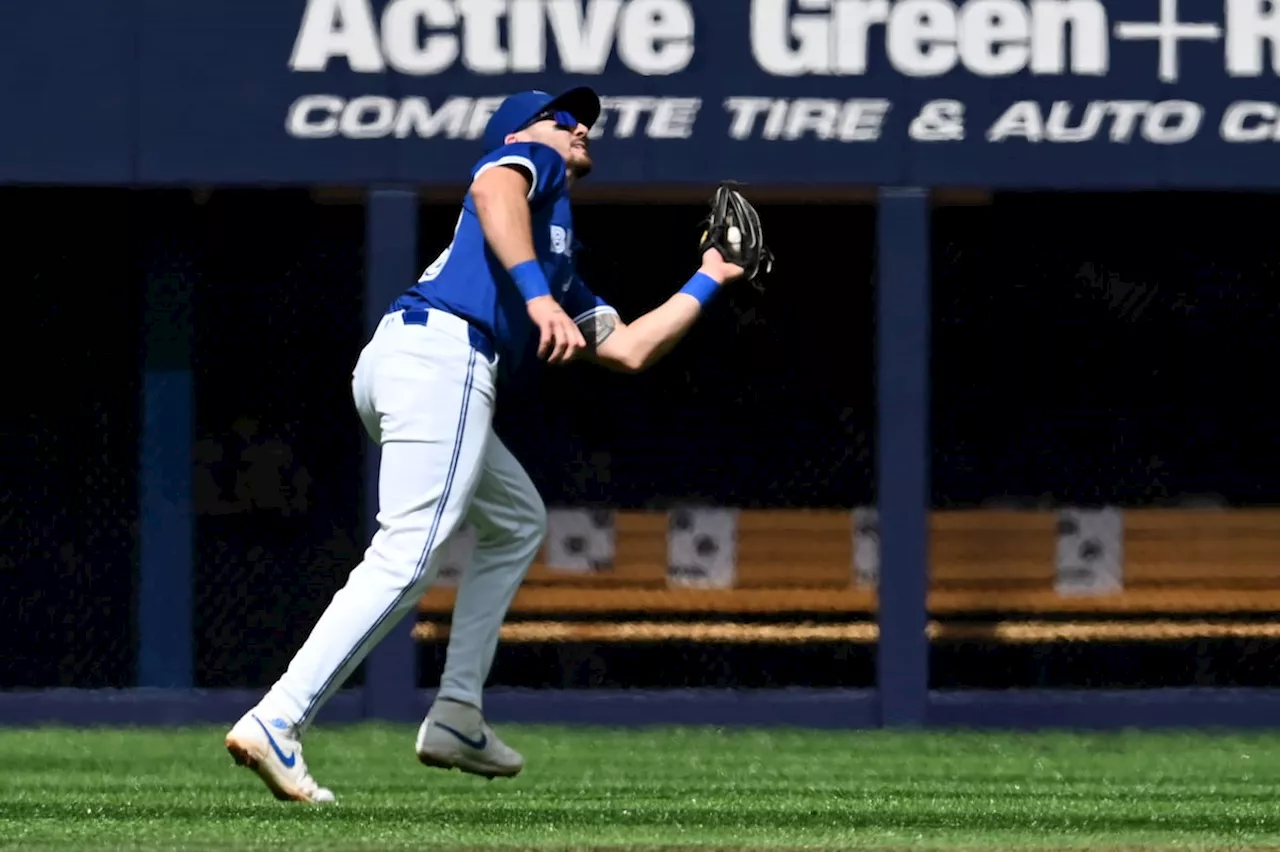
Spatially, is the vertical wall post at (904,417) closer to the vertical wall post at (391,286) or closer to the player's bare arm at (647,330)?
the vertical wall post at (391,286)

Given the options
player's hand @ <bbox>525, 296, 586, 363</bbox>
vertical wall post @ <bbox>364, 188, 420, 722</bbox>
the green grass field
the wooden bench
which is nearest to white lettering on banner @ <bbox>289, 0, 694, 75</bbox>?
vertical wall post @ <bbox>364, 188, 420, 722</bbox>

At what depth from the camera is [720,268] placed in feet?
22.8

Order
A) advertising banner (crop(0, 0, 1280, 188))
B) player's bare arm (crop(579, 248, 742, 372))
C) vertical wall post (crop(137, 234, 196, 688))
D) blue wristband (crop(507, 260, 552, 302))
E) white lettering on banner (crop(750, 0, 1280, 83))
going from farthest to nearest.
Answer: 1. vertical wall post (crop(137, 234, 196, 688))
2. white lettering on banner (crop(750, 0, 1280, 83))
3. advertising banner (crop(0, 0, 1280, 188))
4. player's bare arm (crop(579, 248, 742, 372))
5. blue wristband (crop(507, 260, 552, 302))

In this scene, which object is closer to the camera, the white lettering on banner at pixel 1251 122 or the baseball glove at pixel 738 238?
the baseball glove at pixel 738 238

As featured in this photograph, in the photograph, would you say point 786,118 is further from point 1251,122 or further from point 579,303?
point 579,303

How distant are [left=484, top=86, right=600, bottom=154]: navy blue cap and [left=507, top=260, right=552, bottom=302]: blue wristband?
2.11ft

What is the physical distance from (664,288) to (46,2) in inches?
109

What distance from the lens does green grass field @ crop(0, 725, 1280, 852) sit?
6355 millimetres

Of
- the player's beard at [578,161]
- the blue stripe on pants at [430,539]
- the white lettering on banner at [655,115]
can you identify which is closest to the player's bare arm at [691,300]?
the player's beard at [578,161]

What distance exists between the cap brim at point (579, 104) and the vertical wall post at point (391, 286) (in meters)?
3.30

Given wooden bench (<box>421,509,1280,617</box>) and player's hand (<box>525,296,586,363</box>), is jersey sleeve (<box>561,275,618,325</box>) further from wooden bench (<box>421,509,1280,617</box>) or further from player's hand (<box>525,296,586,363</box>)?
wooden bench (<box>421,509,1280,617</box>)

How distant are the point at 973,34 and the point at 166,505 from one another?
3397mm

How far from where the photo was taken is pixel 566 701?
34.4 feet

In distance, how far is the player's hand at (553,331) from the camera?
6379mm
